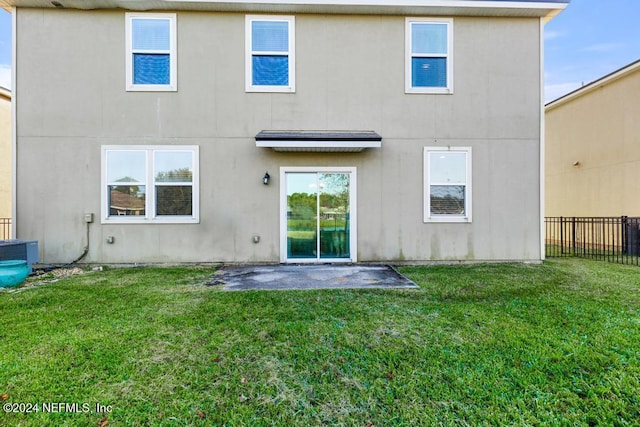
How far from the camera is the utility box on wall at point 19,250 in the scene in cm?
601

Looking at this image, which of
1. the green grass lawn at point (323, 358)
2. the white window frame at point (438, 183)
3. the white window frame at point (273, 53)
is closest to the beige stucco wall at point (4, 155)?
the green grass lawn at point (323, 358)

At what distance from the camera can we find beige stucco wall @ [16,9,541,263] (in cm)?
716

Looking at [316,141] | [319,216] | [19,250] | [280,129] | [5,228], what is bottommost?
[19,250]

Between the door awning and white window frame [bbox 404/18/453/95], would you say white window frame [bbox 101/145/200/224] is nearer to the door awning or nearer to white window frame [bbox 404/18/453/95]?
the door awning

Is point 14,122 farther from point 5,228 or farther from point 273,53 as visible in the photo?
point 5,228

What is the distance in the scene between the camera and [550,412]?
2.17m

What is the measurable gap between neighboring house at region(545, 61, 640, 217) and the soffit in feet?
18.3

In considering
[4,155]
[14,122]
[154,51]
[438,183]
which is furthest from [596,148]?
[4,155]

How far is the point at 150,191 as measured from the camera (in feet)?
23.8

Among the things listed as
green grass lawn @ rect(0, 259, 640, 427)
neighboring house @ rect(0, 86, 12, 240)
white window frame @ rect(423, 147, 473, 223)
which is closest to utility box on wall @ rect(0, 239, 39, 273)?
green grass lawn @ rect(0, 259, 640, 427)

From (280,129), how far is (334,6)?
3.06 meters

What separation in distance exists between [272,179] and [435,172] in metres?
4.03

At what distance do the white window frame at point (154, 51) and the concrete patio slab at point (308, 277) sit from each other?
455 centimetres

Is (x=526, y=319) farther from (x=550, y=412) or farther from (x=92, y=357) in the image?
(x=92, y=357)
